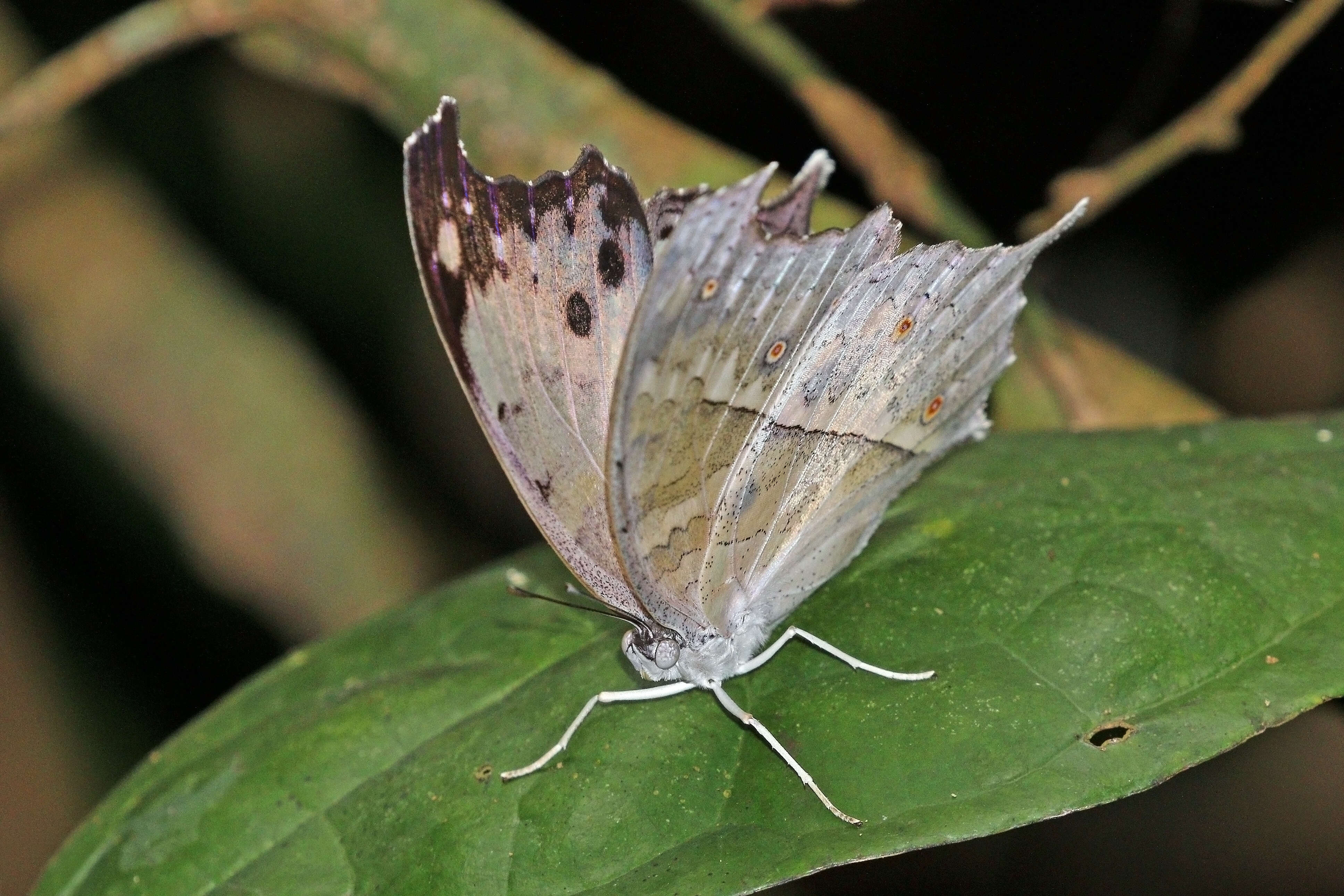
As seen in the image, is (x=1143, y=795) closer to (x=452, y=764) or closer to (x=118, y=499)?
(x=452, y=764)

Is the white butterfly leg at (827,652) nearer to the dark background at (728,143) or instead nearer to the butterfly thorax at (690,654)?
the butterfly thorax at (690,654)

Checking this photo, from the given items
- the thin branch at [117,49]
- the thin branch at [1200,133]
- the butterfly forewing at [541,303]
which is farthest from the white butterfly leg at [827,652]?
the thin branch at [117,49]

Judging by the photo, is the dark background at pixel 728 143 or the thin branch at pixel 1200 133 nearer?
the thin branch at pixel 1200 133

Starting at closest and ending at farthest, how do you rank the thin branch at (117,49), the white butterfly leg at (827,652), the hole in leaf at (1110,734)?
the hole in leaf at (1110,734), the white butterfly leg at (827,652), the thin branch at (117,49)

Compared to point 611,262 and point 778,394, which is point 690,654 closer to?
point 778,394

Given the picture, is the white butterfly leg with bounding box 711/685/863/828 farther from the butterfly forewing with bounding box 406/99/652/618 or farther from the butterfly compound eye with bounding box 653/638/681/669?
the butterfly forewing with bounding box 406/99/652/618

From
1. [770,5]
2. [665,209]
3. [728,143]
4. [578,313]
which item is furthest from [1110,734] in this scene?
[728,143]

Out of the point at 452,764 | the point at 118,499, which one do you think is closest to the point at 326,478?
the point at 118,499
